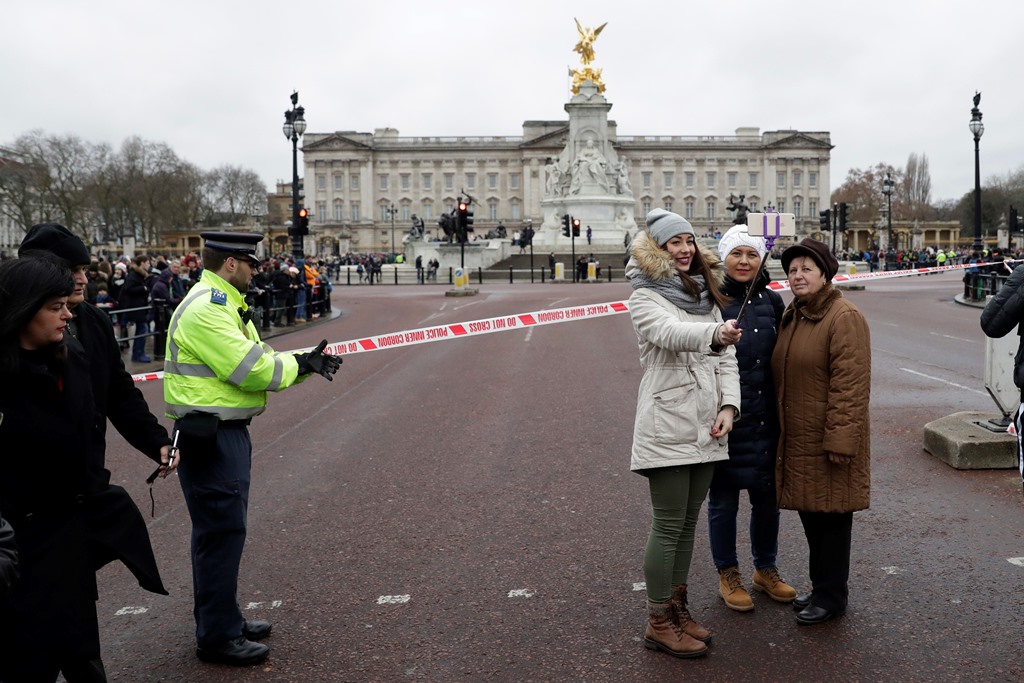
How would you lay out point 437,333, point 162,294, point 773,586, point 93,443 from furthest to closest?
point 437,333
point 162,294
point 773,586
point 93,443

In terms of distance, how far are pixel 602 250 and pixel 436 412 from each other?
176 feet

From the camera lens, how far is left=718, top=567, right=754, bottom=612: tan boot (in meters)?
4.79

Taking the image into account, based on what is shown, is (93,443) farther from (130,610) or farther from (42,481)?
(130,610)

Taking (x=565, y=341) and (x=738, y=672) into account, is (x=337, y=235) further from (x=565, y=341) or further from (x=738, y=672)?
(x=738, y=672)

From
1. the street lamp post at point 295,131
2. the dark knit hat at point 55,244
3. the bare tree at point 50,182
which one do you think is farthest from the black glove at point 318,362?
the bare tree at point 50,182

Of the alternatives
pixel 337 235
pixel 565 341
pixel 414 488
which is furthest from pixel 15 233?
pixel 414 488

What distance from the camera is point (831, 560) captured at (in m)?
4.66

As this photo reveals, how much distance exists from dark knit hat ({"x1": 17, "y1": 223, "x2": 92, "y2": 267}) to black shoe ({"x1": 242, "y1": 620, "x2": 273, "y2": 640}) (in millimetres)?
1951

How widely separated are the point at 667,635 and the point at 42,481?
2819 millimetres

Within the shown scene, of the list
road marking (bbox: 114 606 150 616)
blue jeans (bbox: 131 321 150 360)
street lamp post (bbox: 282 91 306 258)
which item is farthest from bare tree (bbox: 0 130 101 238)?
road marking (bbox: 114 606 150 616)

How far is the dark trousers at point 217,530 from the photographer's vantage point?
4277 millimetres

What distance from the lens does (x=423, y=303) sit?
3300 centimetres

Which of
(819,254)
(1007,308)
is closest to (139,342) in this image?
(819,254)

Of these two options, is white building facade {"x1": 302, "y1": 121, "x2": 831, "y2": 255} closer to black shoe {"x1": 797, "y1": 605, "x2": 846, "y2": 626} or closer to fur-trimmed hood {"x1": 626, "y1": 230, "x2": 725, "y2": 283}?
fur-trimmed hood {"x1": 626, "y1": 230, "x2": 725, "y2": 283}
